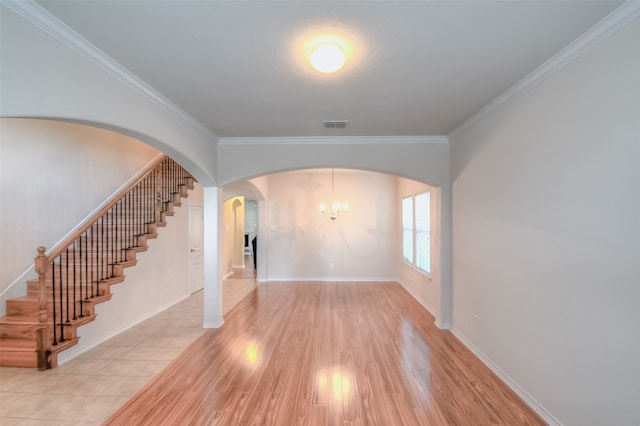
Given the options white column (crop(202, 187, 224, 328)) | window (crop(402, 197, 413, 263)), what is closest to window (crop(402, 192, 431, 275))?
window (crop(402, 197, 413, 263))

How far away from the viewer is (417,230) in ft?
19.0

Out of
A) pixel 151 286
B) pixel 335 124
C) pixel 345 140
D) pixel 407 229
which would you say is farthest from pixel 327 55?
pixel 407 229

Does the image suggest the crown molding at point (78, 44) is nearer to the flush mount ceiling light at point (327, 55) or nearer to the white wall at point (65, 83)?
the white wall at point (65, 83)

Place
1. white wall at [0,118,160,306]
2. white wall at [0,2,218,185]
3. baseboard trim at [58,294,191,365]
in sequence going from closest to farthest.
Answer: white wall at [0,2,218,185] < baseboard trim at [58,294,191,365] < white wall at [0,118,160,306]

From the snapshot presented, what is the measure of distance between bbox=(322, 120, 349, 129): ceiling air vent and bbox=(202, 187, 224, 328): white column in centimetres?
209

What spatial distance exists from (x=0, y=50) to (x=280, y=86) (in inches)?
71.5

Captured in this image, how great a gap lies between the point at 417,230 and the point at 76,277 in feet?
19.3

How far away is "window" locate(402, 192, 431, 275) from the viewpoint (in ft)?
17.2

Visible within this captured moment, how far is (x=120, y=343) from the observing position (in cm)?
376

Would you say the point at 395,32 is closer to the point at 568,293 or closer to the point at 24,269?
the point at 568,293

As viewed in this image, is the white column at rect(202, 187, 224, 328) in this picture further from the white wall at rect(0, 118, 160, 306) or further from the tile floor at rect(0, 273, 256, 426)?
the white wall at rect(0, 118, 160, 306)

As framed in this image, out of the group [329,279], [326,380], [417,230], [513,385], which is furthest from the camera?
[329,279]

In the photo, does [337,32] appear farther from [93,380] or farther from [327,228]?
[327,228]

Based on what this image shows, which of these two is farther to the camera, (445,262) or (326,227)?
(326,227)
